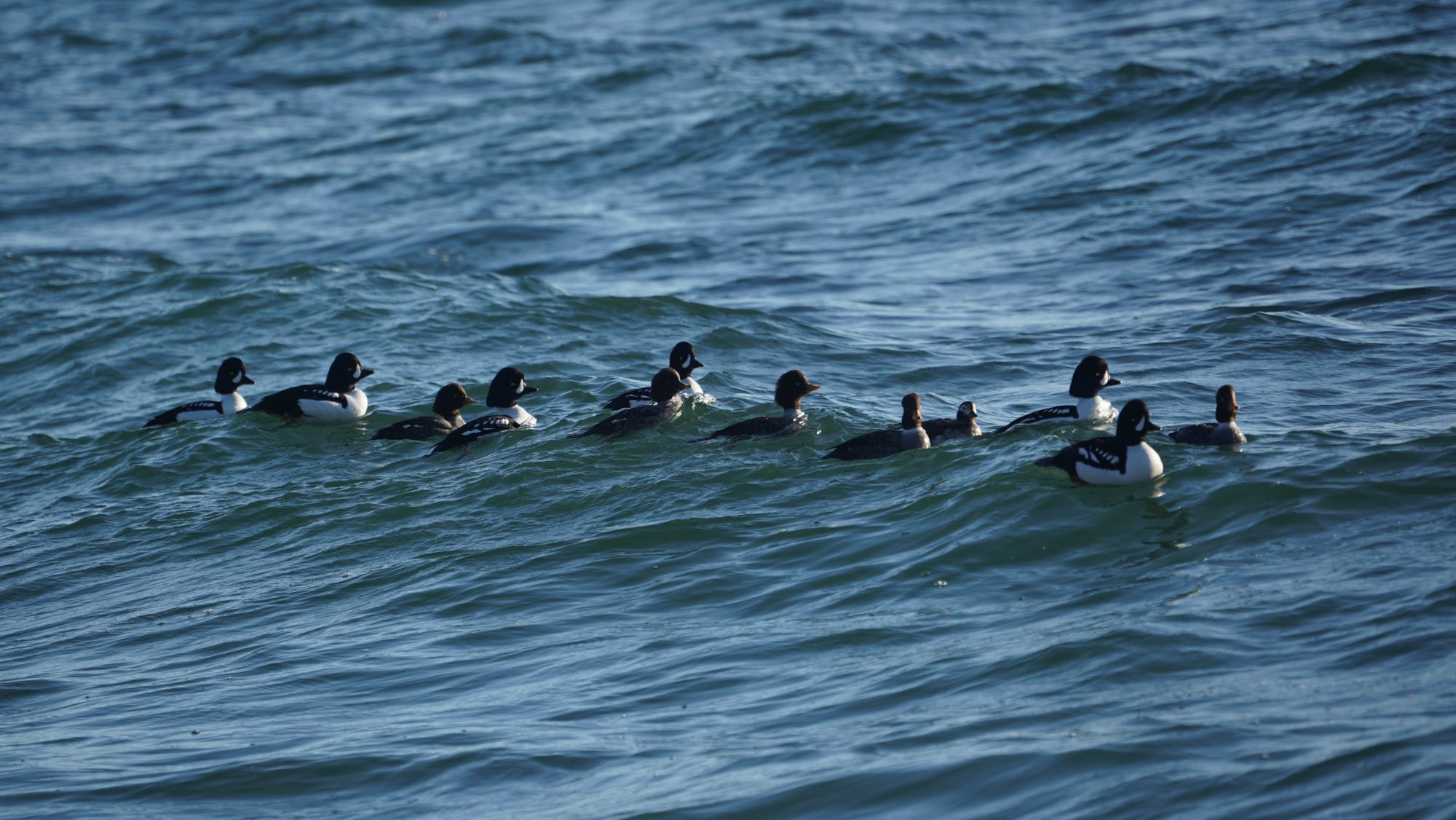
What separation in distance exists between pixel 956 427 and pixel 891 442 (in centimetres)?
60

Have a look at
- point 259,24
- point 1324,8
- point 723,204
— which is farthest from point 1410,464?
point 259,24

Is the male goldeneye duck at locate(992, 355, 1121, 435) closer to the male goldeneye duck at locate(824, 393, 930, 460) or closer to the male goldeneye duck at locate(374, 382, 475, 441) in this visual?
the male goldeneye duck at locate(824, 393, 930, 460)

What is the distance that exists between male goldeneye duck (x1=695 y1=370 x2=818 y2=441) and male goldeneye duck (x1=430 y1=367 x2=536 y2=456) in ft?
6.07

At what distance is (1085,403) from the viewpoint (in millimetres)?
13031

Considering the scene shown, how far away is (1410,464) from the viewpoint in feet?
35.0

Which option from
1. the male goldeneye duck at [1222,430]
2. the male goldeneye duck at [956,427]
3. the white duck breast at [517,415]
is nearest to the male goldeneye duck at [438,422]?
the white duck breast at [517,415]

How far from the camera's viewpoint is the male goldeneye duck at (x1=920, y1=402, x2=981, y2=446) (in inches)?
506

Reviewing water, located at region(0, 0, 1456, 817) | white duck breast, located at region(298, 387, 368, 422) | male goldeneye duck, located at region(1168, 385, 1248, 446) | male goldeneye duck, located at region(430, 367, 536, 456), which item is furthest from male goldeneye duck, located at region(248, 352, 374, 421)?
male goldeneye duck, located at region(1168, 385, 1248, 446)

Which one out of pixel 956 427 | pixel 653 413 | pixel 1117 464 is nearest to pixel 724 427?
pixel 653 413

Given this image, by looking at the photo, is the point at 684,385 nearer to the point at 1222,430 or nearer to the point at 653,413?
the point at 653,413

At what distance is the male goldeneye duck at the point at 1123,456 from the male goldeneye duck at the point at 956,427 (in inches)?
63.7

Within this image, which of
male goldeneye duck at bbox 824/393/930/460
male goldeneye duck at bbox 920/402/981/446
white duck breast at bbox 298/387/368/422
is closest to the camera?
male goldeneye duck at bbox 824/393/930/460

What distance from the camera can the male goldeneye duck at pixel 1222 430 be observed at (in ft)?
38.2

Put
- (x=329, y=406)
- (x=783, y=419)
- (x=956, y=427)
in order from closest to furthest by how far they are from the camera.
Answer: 1. (x=956, y=427)
2. (x=783, y=419)
3. (x=329, y=406)
